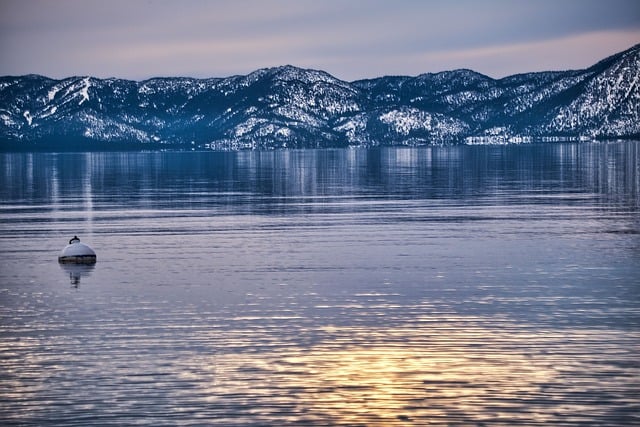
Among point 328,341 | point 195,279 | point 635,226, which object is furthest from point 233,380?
point 635,226

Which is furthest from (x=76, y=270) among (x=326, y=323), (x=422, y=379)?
(x=422, y=379)

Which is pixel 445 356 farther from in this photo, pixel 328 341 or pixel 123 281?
pixel 123 281

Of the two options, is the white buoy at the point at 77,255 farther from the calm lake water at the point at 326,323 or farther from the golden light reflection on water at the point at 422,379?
the golden light reflection on water at the point at 422,379

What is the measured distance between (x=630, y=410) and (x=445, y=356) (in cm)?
686

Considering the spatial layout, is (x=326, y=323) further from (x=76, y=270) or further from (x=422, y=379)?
(x=76, y=270)

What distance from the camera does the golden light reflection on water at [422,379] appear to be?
1006 inches

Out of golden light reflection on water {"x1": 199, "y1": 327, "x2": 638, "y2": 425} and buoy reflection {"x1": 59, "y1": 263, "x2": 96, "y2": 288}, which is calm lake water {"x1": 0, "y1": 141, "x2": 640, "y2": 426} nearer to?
golden light reflection on water {"x1": 199, "y1": 327, "x2": 638, "y2": 425}

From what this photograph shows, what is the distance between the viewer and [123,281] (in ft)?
157

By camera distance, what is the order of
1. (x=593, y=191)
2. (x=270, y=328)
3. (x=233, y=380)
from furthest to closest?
(x=593, y=191)
(x=270, y=328)
(x=233, y=380)

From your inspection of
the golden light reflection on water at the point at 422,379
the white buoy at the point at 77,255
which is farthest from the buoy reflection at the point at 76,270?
the golden light reflection on water at the point at 422,379

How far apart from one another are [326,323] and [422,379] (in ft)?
28.7

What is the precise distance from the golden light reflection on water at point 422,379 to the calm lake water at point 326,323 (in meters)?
0.08

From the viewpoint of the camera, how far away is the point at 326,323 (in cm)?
3681

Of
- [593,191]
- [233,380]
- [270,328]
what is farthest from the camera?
[593,191]
